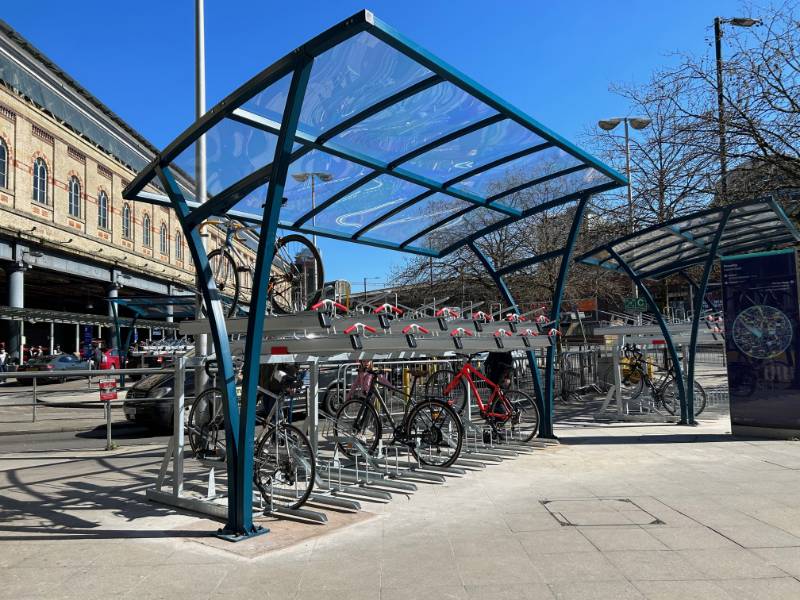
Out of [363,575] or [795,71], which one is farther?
[795,71]

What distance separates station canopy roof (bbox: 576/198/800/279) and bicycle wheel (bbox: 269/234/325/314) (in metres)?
4.90

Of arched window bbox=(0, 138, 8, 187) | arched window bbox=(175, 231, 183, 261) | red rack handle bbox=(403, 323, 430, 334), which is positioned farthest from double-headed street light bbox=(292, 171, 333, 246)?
arched window bbox=(175, 231, 183, 261)

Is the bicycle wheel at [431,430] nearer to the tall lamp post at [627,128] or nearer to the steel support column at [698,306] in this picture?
the steel support column at [698,306]

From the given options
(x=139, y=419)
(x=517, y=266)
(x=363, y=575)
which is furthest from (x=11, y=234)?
(x=363, y=575)

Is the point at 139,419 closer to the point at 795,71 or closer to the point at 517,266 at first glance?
the point at 517,266

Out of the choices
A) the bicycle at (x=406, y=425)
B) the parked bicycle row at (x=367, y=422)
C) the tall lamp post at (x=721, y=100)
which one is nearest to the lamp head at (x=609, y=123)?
the tall lamp post at (x=721, y=100)

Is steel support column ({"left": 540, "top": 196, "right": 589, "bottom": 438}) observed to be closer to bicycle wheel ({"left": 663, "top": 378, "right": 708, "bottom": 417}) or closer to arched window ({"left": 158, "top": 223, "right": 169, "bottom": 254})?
bicycle wheel ({"left": 663, "top": 378, "right": 708, "bottom": 417})

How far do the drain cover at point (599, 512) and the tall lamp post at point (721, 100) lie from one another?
8591mm

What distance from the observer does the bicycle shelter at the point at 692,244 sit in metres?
9.35

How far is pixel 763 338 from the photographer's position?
956cm

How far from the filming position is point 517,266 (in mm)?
9664

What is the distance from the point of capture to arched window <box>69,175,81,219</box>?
32969mm

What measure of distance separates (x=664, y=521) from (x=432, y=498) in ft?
6.77

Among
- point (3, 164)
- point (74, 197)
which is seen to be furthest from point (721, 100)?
→ point (74, 197)
